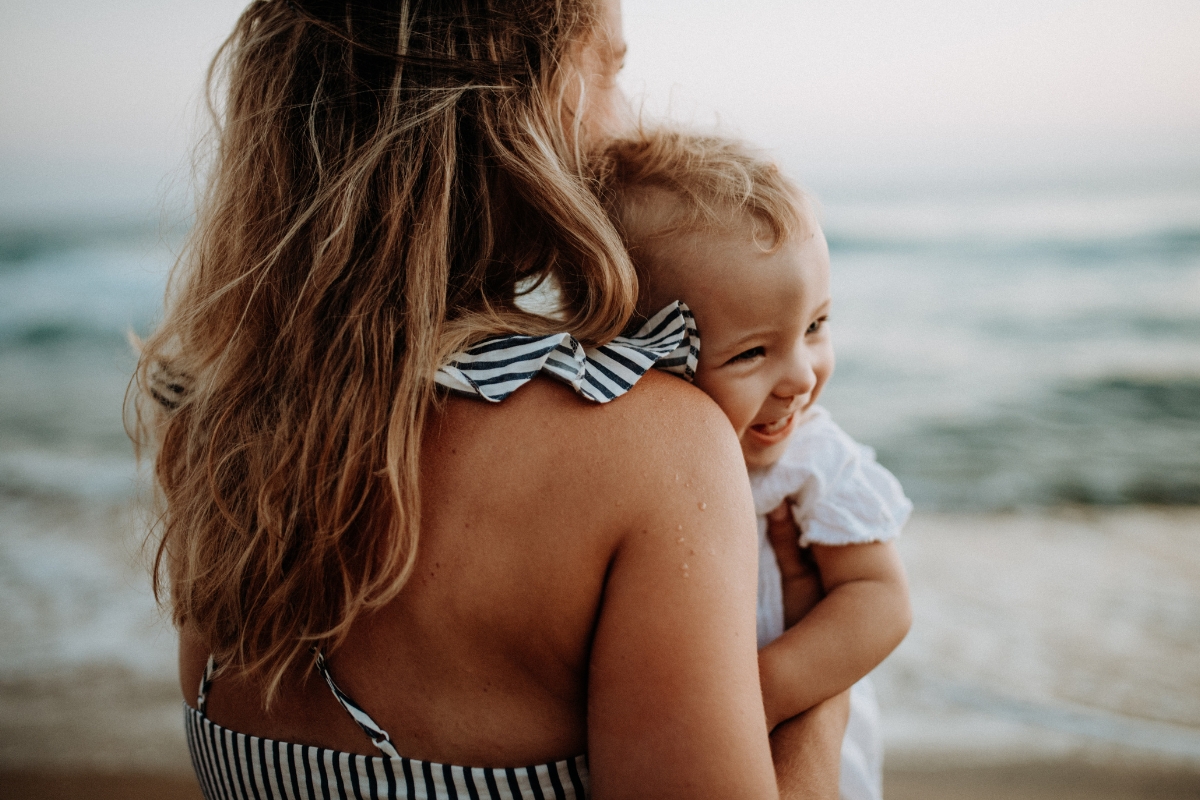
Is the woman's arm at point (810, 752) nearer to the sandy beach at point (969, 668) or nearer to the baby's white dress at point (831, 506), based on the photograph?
the baby's white dress at point (831, 506)

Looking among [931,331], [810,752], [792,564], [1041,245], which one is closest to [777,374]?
[792,564]

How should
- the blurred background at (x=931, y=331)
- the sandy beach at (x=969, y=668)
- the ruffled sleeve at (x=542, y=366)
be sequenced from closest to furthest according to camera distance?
the ruffled sleeve at (x=542, y=366)
the sandy beach at (x=969, y=668)
the blurred background at (x=931, y=331)

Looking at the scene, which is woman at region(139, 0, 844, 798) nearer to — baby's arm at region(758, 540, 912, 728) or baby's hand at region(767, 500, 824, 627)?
baby's arm at region(758, 540, 912, 728)

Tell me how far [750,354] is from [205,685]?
1.05 metres

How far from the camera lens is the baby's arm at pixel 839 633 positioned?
1418mm

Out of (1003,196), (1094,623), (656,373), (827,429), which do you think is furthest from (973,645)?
(1003,196)

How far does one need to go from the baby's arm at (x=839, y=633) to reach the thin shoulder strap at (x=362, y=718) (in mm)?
640

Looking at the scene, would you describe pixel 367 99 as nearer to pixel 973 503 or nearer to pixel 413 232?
pixel 413 232

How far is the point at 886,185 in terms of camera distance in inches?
686

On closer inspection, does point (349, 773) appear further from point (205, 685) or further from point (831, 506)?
point (831, 506)

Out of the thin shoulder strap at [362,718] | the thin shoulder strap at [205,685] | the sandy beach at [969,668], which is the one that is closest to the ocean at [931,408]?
the sandy beach at [969,668]

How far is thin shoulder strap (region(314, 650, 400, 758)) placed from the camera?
1.07 meters

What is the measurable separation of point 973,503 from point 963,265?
8.36 meters

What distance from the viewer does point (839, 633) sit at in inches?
58.7
